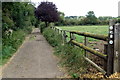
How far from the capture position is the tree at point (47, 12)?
37.3 meters

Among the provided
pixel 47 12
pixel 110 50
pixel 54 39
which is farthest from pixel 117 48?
pixel 47 12

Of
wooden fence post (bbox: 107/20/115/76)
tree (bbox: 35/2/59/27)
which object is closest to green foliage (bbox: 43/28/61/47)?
wooden fence post (bbox: 107/20/115/76)

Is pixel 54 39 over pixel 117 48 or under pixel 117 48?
under

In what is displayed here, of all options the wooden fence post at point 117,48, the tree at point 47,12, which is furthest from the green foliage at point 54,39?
the tree at point 47,12

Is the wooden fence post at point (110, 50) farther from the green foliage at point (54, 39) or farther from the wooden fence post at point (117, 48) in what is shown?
the green foliage at point (54, 39)

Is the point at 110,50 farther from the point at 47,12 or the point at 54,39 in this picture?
the point at 47,12

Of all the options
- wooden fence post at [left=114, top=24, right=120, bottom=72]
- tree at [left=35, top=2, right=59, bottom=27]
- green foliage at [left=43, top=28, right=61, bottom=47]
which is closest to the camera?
wooden fence post at [left=114, top=24, right=120, bottom=72]

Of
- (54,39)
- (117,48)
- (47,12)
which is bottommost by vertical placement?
(54,39)

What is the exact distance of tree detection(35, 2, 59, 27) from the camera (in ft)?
123

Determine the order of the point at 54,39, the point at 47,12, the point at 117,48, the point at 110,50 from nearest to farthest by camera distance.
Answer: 1. the point at 117,48
2. the point at 110,50
3. the point at 54,39
4. the point at 47,12

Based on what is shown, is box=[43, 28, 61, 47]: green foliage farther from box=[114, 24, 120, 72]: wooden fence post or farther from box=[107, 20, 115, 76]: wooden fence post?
box=[114, 24, 120, 72]: wooden fence post

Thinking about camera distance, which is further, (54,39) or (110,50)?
(54,39)

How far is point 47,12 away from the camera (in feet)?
123

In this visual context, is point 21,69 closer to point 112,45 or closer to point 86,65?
point 86,65
